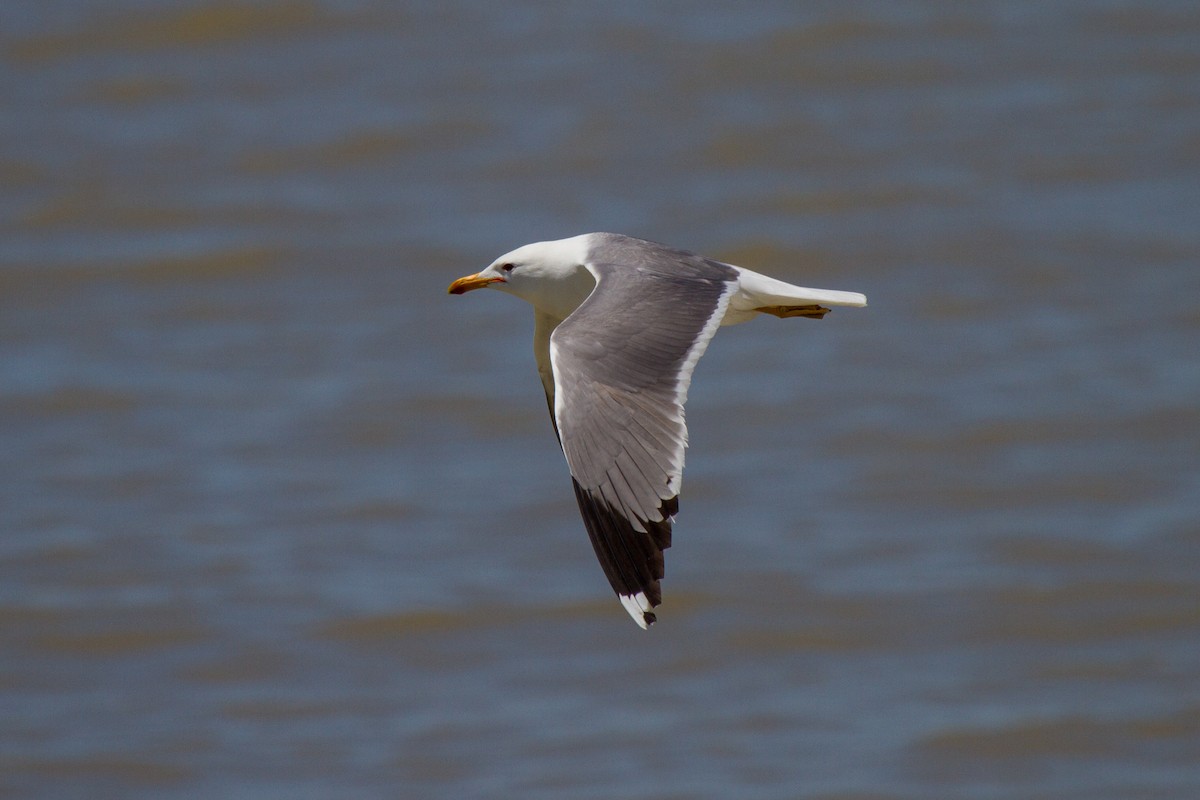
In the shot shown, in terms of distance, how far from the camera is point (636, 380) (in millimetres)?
5188

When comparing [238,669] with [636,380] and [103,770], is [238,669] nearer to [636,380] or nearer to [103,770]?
[103,770]

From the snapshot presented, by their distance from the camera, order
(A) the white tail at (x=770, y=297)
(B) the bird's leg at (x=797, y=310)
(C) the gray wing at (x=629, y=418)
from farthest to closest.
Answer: (B) the bird's leg at (x=797, y=310) < (A) the white tail at (x=770, y=297) < (C) the gray wing at (x=629, y=418)

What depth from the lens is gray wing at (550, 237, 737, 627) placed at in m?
4.96

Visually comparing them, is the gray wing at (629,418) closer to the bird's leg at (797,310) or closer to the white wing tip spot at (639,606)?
the white wing tip spot at (639,606)

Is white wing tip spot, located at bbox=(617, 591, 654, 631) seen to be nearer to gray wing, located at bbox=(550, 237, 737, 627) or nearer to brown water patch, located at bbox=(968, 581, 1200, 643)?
gray wing, located at bbox=(550, 237, 737, 627)

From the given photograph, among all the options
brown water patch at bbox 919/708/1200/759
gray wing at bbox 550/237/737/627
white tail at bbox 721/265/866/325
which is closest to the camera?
gray wing at bbox 550/237/737/627

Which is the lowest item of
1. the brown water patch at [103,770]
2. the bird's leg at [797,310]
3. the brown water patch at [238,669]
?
the brown water patch at [103,770]

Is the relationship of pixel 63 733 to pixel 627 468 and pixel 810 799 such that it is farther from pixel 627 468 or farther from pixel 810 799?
pixel 627 468

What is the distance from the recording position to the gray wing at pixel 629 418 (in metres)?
4.96

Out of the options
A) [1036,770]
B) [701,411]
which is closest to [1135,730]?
[1036,770]

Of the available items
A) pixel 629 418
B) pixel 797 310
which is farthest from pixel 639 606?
pixel 797 310

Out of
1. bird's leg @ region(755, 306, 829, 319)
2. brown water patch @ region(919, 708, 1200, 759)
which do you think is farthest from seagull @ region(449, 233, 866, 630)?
brown water patch @ region(919, 708, 1200, 759)

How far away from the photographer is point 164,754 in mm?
11602

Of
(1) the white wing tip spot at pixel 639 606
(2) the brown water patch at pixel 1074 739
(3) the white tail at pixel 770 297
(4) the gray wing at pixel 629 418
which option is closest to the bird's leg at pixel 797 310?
(3) the white tail at pixel 770 297
